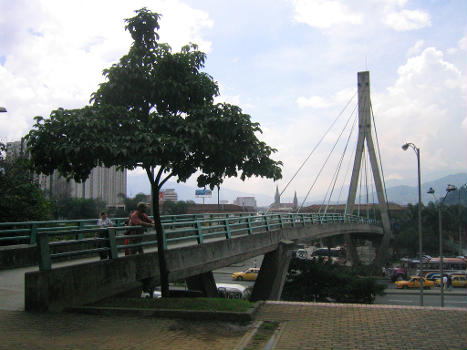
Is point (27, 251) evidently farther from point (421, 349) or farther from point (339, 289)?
point (339, 289)

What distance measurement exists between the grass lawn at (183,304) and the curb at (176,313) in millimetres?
271

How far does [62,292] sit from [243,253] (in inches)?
337

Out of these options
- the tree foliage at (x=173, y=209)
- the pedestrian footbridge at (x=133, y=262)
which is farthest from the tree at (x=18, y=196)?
the tree foliage at (x=173, y=209)

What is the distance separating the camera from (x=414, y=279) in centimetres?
4006

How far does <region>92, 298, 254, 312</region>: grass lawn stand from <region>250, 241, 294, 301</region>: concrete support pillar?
39.9ft

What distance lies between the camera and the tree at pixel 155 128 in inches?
301

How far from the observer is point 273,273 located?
2038cm

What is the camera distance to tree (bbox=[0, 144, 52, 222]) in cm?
2028

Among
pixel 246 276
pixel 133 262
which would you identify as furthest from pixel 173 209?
pixel 133 262

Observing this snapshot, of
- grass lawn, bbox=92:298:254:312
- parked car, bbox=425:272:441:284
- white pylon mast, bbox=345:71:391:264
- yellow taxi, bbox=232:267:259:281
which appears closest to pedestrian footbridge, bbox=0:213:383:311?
grass lawn, bbox=92:298:254:312

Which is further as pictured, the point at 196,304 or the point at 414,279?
the point at 414,279

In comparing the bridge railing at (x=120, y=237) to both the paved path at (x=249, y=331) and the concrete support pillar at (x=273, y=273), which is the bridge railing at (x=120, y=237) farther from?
the concrete support pillar at (x=273, y=273)

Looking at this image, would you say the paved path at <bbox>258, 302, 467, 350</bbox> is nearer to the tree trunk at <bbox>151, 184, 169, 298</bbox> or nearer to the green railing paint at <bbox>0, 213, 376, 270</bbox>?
the tree trunk at <bbox>151, 184, 169, 298</bbox>

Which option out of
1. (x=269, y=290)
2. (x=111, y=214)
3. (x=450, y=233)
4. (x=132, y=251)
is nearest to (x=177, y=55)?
(x=132, y=251)
